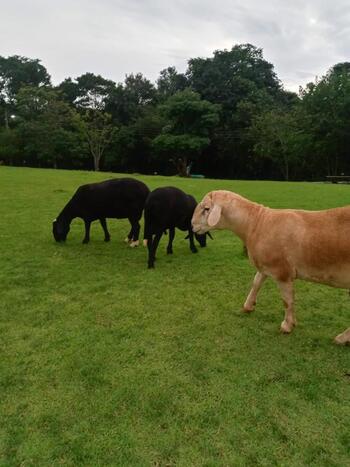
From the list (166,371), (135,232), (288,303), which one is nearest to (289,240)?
(288,303)

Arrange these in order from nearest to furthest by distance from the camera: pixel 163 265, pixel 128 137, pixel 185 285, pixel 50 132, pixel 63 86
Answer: pixel 185 285
pixel 163 265
pixel 50 132
pixel 128 137
pixel 63 86

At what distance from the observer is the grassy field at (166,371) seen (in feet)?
9.35

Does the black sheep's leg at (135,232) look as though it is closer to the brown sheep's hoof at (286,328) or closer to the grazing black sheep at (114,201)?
the grazing black sheep at (114,201)

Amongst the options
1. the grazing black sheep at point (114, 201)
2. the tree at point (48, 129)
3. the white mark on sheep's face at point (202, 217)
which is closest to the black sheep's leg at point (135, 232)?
the grazing black sheep at point (114, 201)

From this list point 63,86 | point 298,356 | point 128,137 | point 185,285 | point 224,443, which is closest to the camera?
point 224,443

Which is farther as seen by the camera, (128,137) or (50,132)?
(128,137)

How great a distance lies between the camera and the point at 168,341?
4355 millimetres

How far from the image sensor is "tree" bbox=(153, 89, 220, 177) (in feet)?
141

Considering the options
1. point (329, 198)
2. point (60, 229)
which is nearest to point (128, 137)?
point (329, 198)

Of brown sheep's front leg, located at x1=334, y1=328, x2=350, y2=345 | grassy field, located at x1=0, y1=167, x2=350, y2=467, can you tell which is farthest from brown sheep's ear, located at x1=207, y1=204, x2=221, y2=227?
brown sheep's front leg, located at x1=334, y1=328, x2=350, y2=345

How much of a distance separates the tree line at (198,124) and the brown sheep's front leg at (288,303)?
1471 inches

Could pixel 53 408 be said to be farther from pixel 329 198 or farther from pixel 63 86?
pixel 63 86

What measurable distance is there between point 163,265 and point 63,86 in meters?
56.4

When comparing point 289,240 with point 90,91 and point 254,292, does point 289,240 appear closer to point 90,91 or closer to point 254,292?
point 254,292
